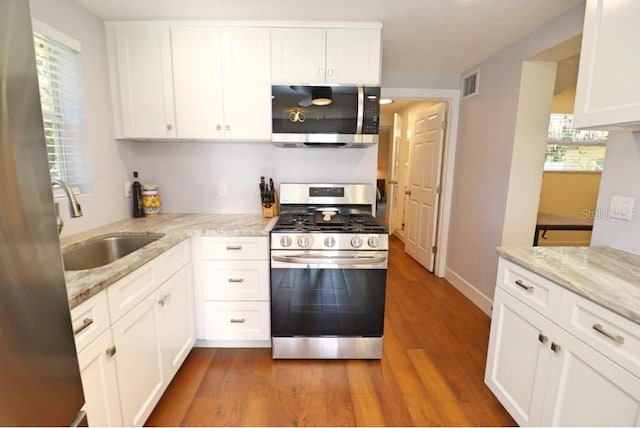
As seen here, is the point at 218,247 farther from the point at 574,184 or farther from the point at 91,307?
the point at 574,184

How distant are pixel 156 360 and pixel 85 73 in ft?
5.92

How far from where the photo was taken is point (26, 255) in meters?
0.55

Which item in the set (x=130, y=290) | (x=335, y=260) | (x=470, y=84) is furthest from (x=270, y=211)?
(x=470, y=84)

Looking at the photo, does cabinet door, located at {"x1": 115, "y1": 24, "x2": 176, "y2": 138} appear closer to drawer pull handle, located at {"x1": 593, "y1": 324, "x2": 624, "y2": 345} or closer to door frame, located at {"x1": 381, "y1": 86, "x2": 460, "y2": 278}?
door frame, located at {"x1": 381, "y1": 86, "x2": 460, "y2": 278}

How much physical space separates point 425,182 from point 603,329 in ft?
9.01

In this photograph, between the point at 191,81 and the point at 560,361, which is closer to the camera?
the point at 560,361

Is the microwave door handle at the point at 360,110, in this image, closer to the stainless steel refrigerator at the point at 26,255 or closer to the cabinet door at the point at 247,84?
the cabinet door at the point at 247,84

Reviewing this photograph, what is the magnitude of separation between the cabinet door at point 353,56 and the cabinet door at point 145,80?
3.72 feet

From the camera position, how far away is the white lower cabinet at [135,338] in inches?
39.1

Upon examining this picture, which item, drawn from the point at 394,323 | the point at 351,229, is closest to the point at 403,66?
the point at 351,229

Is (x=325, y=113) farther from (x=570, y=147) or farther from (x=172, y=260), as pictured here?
(x=570, y=147)

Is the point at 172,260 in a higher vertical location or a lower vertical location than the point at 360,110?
lower

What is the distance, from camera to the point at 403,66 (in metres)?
2.79

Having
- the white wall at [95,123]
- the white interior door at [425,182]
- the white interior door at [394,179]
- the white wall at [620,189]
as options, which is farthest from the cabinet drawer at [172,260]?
the white interior door at [394,179]
